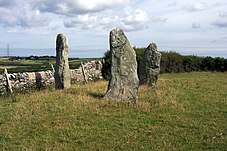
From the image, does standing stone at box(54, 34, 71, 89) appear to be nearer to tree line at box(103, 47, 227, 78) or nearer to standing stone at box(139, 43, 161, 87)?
standing stone at box(139, 43, 161, 87)

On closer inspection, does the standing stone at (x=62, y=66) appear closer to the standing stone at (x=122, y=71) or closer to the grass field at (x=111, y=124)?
the grass field at (x=111, y=124)

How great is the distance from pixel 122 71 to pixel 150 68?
599 centimetres

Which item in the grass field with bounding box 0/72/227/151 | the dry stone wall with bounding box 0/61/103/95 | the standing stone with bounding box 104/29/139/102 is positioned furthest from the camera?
the dry stone wall with bounding box 0/61/103/95

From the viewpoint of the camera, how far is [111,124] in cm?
1015

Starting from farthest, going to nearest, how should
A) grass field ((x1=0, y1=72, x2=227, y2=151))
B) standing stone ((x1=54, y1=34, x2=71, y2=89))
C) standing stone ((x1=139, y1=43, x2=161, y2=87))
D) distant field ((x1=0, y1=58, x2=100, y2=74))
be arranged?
distant field ((x1=0, y1=58, x2=100, y2=74)), standing stone ((x1=139, y1=43, x2=161, y2=87)), standing stone ((x1=54, y1=34, x2=71, y2=89)), grass field ((x1=0, y1=72, x2=227, y2=151))

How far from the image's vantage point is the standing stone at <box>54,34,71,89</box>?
18172 mm

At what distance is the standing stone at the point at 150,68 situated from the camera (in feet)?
63.5

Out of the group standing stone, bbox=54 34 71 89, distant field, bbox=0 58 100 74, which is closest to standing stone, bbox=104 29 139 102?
standing stone, bbox=54 34 71 89

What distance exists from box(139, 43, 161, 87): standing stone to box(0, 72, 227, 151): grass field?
4651 millimetres

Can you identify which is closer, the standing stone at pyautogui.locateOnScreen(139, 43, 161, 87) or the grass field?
the grass field

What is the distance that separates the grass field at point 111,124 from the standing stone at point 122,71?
57 centimetres

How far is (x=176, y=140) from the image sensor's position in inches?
340

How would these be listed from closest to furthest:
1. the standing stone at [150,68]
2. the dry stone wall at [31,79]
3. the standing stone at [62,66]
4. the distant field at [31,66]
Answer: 1. the standing stone at [62,66]
2. the dry stone wall at [31,79]
3. the standing stone at [150,68]
4. the distant field at [31,66]

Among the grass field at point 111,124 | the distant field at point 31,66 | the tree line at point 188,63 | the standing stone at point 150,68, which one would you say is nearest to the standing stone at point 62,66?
the grass field at point 111,124
